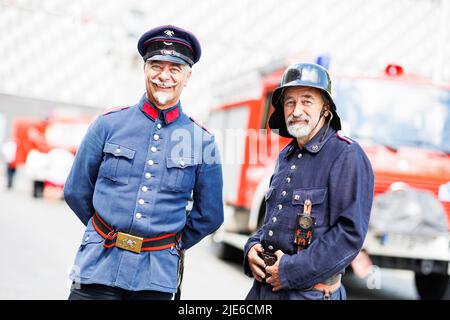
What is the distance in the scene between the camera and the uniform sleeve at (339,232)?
8.48 ft

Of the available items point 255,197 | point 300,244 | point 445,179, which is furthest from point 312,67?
point 255,197

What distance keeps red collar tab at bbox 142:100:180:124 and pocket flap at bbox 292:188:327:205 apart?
0.71 m

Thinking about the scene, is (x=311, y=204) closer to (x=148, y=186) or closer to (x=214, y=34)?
(x=148, y=186)

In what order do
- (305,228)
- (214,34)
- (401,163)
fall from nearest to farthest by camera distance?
(305,228) → (401,163) → (214,34)

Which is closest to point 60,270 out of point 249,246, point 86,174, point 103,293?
point 86,174

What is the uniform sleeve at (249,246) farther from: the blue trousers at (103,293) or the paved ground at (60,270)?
the paved ground at (60,270)

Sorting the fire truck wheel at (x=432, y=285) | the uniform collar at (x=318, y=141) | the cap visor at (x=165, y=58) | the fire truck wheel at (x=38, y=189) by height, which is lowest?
the fire truck wheel at (x=432, y=285)

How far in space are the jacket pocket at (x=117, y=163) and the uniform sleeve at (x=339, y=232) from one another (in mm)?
814

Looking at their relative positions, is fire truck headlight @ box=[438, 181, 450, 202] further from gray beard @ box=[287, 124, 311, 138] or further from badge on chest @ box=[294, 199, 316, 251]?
badge on chest @ box=[294, 199, 316, 251]

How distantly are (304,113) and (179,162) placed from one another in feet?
2.04

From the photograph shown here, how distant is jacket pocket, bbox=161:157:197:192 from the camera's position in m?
3.00

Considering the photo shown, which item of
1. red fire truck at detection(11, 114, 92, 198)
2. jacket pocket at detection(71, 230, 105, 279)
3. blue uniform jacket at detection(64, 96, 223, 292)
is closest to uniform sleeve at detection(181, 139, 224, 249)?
blue uniform jacket at detection(64, 96, 223, 292)

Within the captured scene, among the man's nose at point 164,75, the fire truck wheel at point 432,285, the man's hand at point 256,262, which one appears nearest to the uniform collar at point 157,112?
the man's nose at point 164,75

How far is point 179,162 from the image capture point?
3.04 metres
